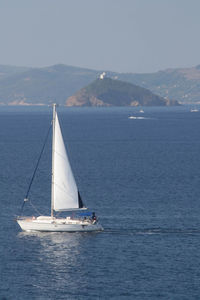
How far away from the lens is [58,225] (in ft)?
287

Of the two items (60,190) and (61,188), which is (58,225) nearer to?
(60,190)

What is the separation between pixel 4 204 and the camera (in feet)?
346

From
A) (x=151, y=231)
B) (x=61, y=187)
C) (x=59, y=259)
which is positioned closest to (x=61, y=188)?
(x=61, y=187)

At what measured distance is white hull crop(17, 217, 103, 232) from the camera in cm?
8762

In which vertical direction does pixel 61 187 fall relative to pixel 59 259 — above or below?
above

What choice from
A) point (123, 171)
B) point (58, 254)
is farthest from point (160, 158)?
point (58, 254)

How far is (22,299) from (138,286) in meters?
10.5

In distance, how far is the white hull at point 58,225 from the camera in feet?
287

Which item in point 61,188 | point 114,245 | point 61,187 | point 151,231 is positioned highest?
point 61,187

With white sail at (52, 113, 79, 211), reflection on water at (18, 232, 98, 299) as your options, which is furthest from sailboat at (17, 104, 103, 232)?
reflection on water at (18, 232, 98, 299)

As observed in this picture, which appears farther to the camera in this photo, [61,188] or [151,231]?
[61,188]

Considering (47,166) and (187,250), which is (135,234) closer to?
(187,250)

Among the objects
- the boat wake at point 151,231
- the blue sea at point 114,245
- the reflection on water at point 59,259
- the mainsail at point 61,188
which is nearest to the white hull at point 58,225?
the reflection on water at point 59,259

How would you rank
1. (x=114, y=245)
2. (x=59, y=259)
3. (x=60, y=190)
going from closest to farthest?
(x=59, y=259)
(x=114, y=245)
(x=60, y=190)
